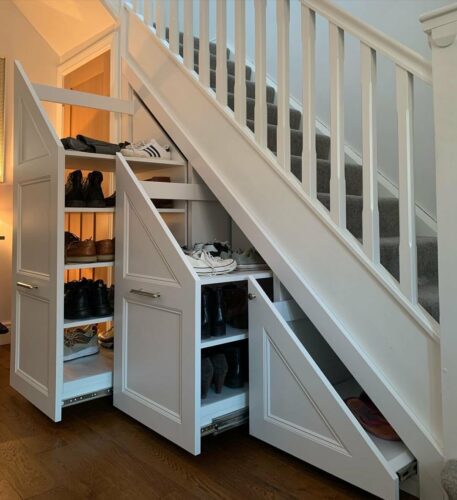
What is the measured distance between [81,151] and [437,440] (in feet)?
6.25

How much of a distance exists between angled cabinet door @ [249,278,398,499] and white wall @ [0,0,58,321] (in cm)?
245

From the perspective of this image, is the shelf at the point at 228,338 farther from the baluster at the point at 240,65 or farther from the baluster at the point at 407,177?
the baluster at the point at 240,65

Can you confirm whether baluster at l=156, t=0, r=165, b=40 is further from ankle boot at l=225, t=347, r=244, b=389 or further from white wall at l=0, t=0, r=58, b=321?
ankle boot at l=225, t=347, r=244, b=389

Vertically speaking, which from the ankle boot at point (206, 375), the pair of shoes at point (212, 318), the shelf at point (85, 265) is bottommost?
the ankle boot at point (206, 375)

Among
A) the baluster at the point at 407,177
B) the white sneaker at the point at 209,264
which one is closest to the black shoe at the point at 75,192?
the white sneaker at the point at 209,264

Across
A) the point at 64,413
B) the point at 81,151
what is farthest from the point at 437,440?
the point at 81,151

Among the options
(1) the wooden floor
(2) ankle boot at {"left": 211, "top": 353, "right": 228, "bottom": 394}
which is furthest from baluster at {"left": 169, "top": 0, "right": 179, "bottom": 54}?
(1) the wooden floor

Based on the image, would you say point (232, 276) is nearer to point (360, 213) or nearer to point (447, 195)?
point (360, 213)

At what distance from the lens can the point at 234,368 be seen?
1.93 meters

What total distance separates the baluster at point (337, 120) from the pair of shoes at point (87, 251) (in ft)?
3.75

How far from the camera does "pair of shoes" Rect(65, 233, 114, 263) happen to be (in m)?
2.09

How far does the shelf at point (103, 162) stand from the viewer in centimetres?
212

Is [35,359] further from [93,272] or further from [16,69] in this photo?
[16,69]

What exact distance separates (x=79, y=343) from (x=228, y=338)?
0.97m
